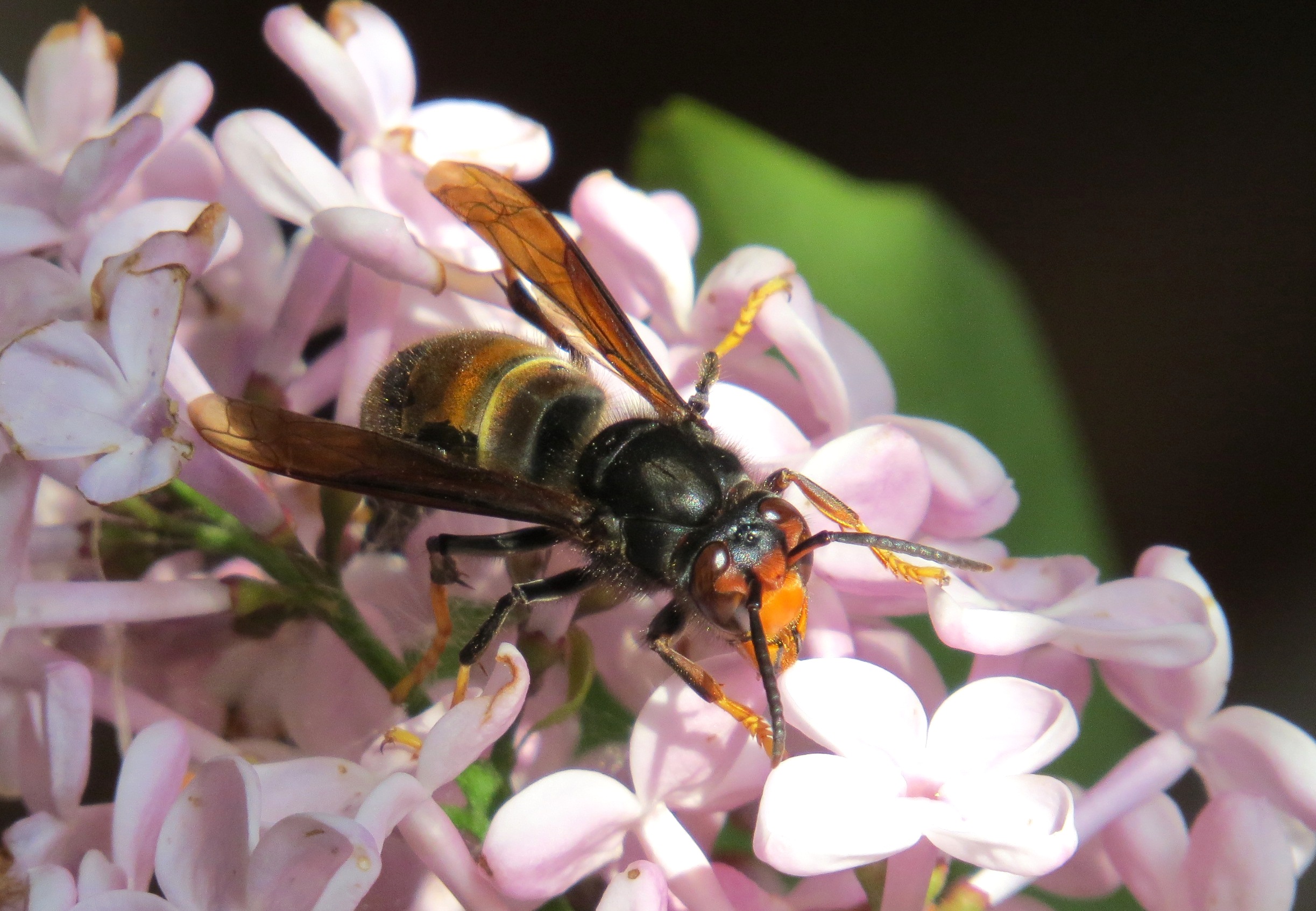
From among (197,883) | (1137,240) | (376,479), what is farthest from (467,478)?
(1137,240)

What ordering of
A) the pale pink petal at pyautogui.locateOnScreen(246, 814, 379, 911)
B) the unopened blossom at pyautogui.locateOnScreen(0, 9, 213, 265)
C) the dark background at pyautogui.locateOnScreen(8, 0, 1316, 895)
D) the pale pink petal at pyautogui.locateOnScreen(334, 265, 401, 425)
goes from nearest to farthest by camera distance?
the pale pink petal at pyautogui.locateOnScreen(246, 814, 379, 911)
the unopened blossom at pyautogui.locateOnScreen(0, 9, 213, 265)
the pale pink petal at pyautogui.locateOnScreen(334, 265, 401, 425)
the dark background at pyautogui.locateOnScreen(8, 0, 1316, 895)

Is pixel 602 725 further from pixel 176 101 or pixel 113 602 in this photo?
pixel 176 101

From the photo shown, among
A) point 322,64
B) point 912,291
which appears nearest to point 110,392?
point 322,64

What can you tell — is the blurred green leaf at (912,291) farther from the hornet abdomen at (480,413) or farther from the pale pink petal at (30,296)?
the pale pink petal at (30,296)

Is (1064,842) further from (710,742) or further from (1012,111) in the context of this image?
(1012,111)

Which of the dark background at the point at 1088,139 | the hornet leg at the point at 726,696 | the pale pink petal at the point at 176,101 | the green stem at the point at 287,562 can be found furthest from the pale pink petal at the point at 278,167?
the dark background at the point at 1088,139

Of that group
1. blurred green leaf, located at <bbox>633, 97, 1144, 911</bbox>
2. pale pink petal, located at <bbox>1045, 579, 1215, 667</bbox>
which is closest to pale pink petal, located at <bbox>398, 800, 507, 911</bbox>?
pale pink petal, located at <bbox>1045, 579, 1215, 667</bbox>

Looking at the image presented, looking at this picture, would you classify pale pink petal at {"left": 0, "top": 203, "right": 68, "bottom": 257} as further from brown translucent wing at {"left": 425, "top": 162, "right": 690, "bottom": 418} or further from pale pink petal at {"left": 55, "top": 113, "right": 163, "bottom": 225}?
brown translucent wing at {"left": 425, "top": 162, "right": 690, "bottom": 418}
